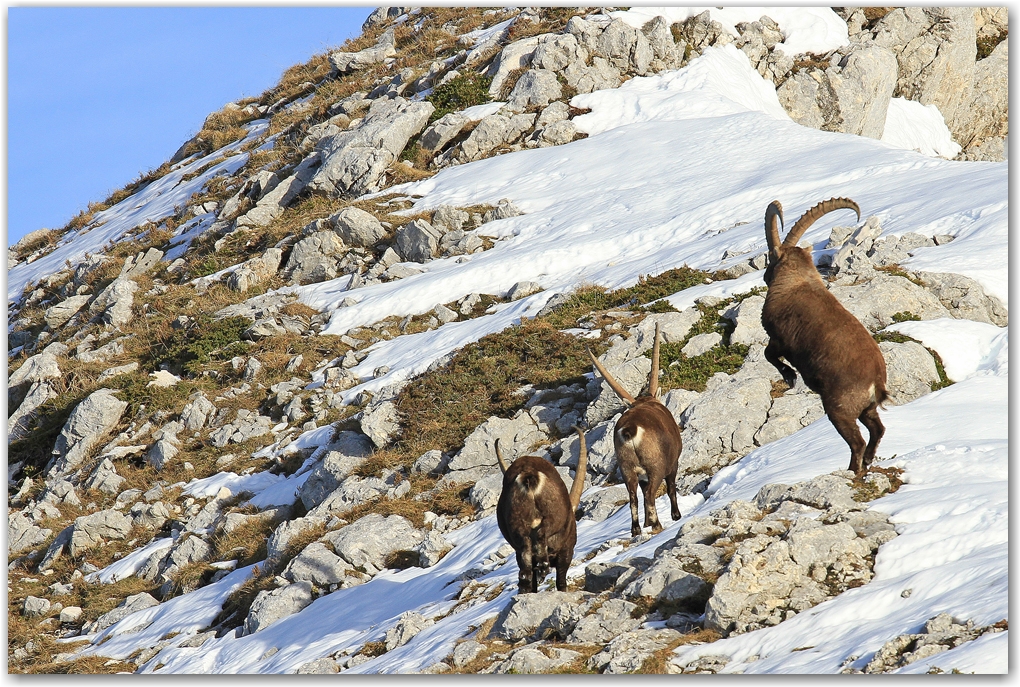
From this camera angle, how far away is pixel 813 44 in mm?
40750

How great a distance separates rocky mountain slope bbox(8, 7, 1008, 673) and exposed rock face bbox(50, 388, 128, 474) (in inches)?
4.5

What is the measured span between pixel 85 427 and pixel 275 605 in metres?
13.5

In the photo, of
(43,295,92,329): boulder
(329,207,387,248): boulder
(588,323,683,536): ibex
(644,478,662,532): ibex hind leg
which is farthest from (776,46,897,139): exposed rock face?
(644,478,662,532): ibex hind leg

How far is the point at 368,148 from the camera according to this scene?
3697cm

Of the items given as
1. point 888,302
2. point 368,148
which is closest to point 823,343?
point 888,302

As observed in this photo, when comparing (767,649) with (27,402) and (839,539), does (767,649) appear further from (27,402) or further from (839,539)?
(27,402)

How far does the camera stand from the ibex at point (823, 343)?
867 cm

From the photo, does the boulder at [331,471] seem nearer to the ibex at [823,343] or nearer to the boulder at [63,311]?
the ibex at [823,343]

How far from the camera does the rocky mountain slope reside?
32.2ft

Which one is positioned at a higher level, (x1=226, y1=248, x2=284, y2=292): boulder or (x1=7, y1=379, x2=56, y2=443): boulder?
(x1=226, y1=248, x2=284, y2=292): boulder

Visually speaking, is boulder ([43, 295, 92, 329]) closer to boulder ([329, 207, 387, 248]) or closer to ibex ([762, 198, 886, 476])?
boulder ([329, 207, 387, 248])

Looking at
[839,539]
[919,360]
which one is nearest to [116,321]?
[919,360]

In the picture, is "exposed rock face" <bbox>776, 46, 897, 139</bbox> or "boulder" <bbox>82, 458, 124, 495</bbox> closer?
"boulder" <bbox>82, 458, 124, 495</bbox>

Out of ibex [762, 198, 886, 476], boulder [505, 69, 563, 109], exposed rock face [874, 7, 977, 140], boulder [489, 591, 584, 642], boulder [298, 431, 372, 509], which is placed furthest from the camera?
exposed rock face [874, 7, 977, 140]
